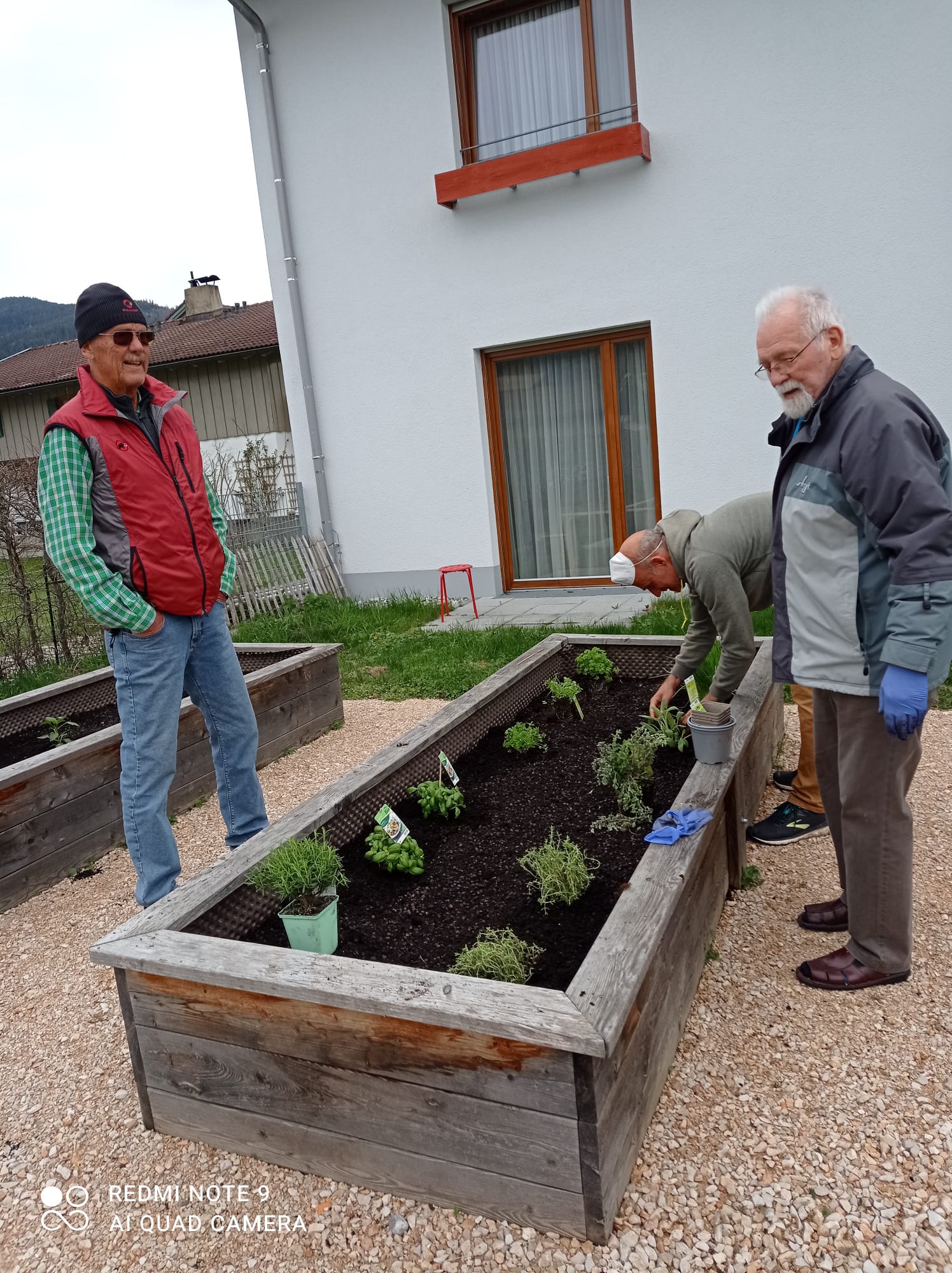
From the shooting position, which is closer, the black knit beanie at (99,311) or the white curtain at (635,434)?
the black knit beanie at (99,311)

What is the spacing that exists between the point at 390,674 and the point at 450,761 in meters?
2.80

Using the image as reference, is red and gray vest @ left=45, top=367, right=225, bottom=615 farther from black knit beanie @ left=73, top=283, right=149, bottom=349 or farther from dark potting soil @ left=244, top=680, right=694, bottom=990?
dark potting soil @ left=244, top=680, right=694, bottom=990

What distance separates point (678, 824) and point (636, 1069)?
2.47 feet

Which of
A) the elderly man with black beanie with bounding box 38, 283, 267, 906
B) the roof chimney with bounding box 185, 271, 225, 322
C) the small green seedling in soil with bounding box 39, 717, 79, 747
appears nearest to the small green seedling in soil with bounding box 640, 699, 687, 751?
the elderly man with black beanie with bounding box 38, 283, 267, 906

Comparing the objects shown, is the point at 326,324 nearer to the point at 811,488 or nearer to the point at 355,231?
the point at 355,231

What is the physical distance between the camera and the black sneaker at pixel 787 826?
3.50m

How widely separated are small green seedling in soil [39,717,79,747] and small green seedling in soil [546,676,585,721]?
2.41 meters

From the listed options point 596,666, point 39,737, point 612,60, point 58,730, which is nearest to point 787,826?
point 596,666

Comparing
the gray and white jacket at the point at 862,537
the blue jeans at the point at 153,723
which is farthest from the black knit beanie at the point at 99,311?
the gray and white jacket at the point at 862,537

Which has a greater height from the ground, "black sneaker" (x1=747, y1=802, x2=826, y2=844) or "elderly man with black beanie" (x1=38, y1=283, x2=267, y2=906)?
"elderly man with black beanie" (x1=38, y1=283, x2=267, y2=906)

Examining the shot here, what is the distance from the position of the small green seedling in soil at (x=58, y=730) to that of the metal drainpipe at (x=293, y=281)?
465cm

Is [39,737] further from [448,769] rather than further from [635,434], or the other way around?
[635,434]

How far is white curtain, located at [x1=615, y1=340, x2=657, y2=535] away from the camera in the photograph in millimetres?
7926

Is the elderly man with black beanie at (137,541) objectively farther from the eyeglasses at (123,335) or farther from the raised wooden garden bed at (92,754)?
the raised wooden garden bed at (92,754)
